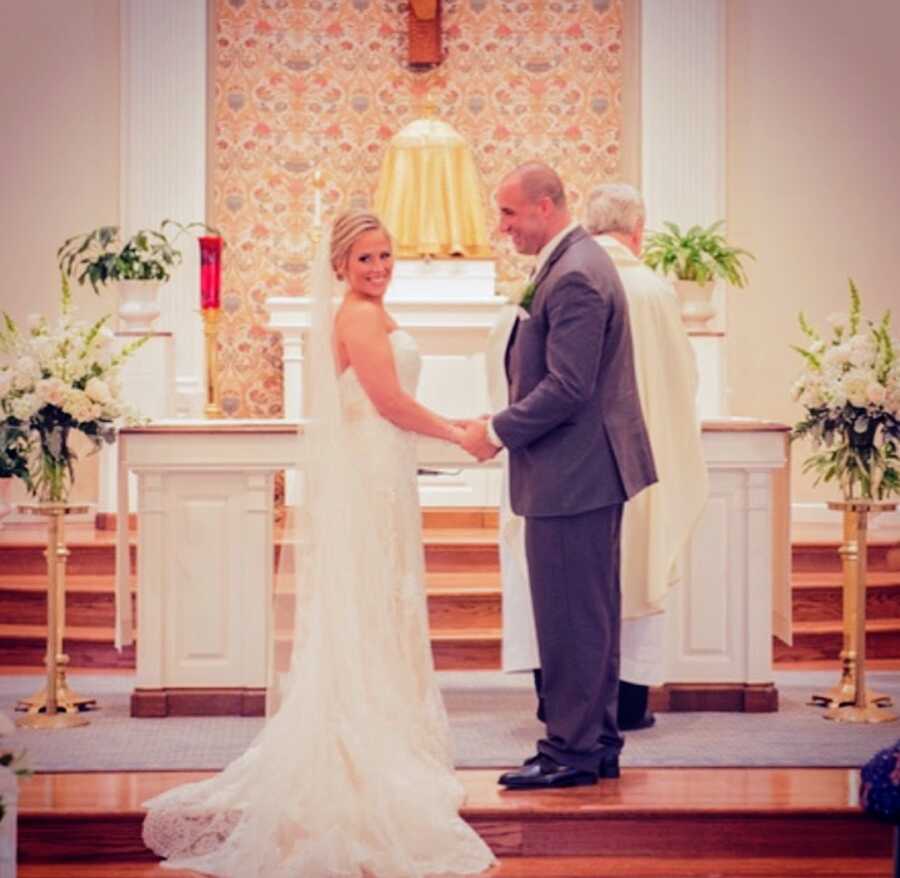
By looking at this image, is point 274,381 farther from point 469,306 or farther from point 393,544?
point 393,544

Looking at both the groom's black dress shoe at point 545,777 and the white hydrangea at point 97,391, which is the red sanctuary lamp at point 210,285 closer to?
the white hydrangea at point 97,391

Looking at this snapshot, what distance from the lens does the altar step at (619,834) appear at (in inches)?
199

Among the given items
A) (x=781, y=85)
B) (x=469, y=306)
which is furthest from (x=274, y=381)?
(x=781, y=85)

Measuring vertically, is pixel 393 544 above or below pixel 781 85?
below

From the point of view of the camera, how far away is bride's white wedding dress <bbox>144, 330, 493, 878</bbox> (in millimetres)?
4812

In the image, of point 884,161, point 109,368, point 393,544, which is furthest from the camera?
point 884,161

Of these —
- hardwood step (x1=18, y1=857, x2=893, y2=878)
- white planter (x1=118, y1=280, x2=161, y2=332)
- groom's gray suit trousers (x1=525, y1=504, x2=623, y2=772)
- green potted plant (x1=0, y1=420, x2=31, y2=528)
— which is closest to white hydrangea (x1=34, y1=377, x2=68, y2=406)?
green potted plant (x1=0, y1=420, x2=31, y2=528)

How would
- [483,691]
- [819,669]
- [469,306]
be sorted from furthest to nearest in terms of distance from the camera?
1. [469,306]
2. [819,669]
3. [483,691]

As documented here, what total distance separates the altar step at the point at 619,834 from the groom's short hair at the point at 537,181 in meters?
1.68

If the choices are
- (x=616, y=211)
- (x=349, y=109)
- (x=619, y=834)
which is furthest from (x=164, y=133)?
(x=619, y=834)

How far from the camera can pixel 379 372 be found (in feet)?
17.6

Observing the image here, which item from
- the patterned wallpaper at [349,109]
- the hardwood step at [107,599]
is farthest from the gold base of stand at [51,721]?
the patterned wallpaper at [349,109]

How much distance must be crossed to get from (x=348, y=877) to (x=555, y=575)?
104 cm

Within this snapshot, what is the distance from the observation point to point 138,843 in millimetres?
5098
